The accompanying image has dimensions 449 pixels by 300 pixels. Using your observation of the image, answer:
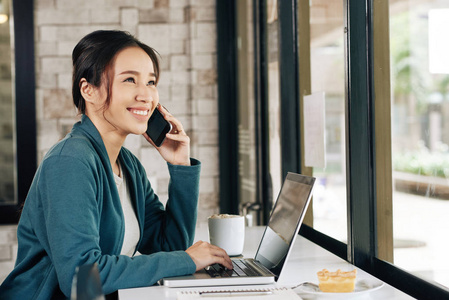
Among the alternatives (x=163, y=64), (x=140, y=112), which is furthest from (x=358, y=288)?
(x=163, y=64)

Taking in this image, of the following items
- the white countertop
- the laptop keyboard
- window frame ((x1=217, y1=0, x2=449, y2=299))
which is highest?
window frame ((x1=217, y1=0, x2=449, y2=299))

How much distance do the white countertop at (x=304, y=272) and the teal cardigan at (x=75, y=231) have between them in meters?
0.05

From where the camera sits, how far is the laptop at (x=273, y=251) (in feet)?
4.05

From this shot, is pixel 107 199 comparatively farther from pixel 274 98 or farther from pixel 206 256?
pixel 274 98

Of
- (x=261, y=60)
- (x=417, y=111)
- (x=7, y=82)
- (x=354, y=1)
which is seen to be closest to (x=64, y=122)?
(x=7, y=82)

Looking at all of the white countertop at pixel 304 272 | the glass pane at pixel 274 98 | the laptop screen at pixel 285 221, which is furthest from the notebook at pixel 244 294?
the glass pane at pixel 274 98

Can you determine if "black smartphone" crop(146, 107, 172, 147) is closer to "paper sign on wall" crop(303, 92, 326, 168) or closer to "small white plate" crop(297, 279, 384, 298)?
"paper sign on wall" crop(303, 92, 326, 168)

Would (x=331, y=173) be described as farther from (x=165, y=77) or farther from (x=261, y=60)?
(x=165, y=77)

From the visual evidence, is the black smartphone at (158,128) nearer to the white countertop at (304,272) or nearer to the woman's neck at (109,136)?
the woman's neck at (109,136)

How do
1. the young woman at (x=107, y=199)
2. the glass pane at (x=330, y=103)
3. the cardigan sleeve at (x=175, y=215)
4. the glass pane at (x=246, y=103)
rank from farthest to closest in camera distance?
the glass pane at (x=246, y=103) → the glass pane at (x=330, y=103) → the cardigan sleeve at (x=175, y=215) → the young woman at (x=107, y=199)

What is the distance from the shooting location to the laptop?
1.23m

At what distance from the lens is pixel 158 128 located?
5.70 ft

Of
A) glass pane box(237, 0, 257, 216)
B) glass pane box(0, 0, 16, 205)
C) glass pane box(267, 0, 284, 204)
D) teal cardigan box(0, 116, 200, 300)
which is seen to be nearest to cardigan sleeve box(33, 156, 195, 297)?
teal cardigan box(0, 116, 200, 300)

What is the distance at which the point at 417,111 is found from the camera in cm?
126
